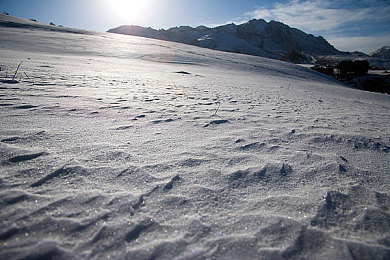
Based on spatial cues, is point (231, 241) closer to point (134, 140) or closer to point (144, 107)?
point (134, 140)

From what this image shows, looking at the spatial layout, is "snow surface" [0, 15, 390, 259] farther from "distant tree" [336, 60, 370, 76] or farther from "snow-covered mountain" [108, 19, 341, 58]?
"snow-covered mountain" [108, 19, 341, 58]

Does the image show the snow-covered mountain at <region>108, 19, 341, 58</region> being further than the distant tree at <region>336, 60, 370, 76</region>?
Yes

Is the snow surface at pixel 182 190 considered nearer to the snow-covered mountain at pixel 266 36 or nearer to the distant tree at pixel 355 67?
the distant tree at pixel 355 67

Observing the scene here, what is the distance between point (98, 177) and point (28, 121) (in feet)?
4.50

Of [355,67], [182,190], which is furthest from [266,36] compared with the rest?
[182,190]

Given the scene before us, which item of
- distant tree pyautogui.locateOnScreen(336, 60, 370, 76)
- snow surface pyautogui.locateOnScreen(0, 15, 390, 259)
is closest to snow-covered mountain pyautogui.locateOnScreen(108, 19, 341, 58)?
distant tree pyautogui.locateOnScreen(336, 60, 370, 76)

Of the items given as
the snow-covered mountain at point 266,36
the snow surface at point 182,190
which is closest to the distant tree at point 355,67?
the snow surface at point 182,190

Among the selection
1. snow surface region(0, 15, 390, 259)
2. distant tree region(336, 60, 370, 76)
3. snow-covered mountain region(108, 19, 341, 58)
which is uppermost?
snow-covered mountain region(108, 19, 341, 58)

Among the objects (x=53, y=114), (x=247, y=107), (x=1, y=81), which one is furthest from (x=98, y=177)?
(x=1, y=81)

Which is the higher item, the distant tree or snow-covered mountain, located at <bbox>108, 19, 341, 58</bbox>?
snow-covered mountain, located at <bbox>108, 19, 341, 58</bbox>

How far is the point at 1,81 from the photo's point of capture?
324cm

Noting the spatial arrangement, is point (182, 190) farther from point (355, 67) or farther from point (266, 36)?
point (266, 36)

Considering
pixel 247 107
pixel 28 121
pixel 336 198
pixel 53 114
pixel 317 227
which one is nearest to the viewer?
pixel 317 227

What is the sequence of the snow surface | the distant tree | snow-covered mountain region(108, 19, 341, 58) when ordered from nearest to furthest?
the snow surface → the distant tree → snow-covered mountain region(108, 19, 341, 58)
